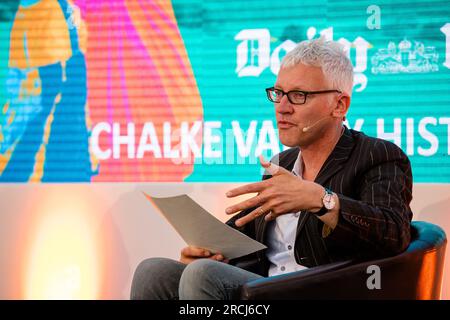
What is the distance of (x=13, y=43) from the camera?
4762 mm

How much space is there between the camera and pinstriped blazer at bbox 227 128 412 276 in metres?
1.92

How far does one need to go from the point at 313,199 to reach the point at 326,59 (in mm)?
635

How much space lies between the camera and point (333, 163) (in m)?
2.28

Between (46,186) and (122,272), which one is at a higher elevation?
(46,186)

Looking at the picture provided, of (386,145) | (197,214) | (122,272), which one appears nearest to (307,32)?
(122,272)

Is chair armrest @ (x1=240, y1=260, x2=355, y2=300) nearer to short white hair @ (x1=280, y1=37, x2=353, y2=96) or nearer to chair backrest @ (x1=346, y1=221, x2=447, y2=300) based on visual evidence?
chair backrest @ (x1=346, y1=221, x2=447, y2=300)

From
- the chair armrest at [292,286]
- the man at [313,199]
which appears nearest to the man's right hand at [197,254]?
the man at [313,199]

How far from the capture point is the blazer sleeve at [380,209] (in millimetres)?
1907

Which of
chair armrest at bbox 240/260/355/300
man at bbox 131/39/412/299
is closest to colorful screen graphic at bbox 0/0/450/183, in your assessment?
man at bbox 131/39/412/299

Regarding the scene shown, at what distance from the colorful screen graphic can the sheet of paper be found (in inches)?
84.5

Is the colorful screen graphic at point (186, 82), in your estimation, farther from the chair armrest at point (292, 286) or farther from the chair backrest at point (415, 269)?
the chair armrest at point (292, 286)

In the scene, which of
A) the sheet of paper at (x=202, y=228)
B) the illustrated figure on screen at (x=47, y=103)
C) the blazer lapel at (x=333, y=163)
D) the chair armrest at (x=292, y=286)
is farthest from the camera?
the illustrated figure on screen at (x=47, y=103)
